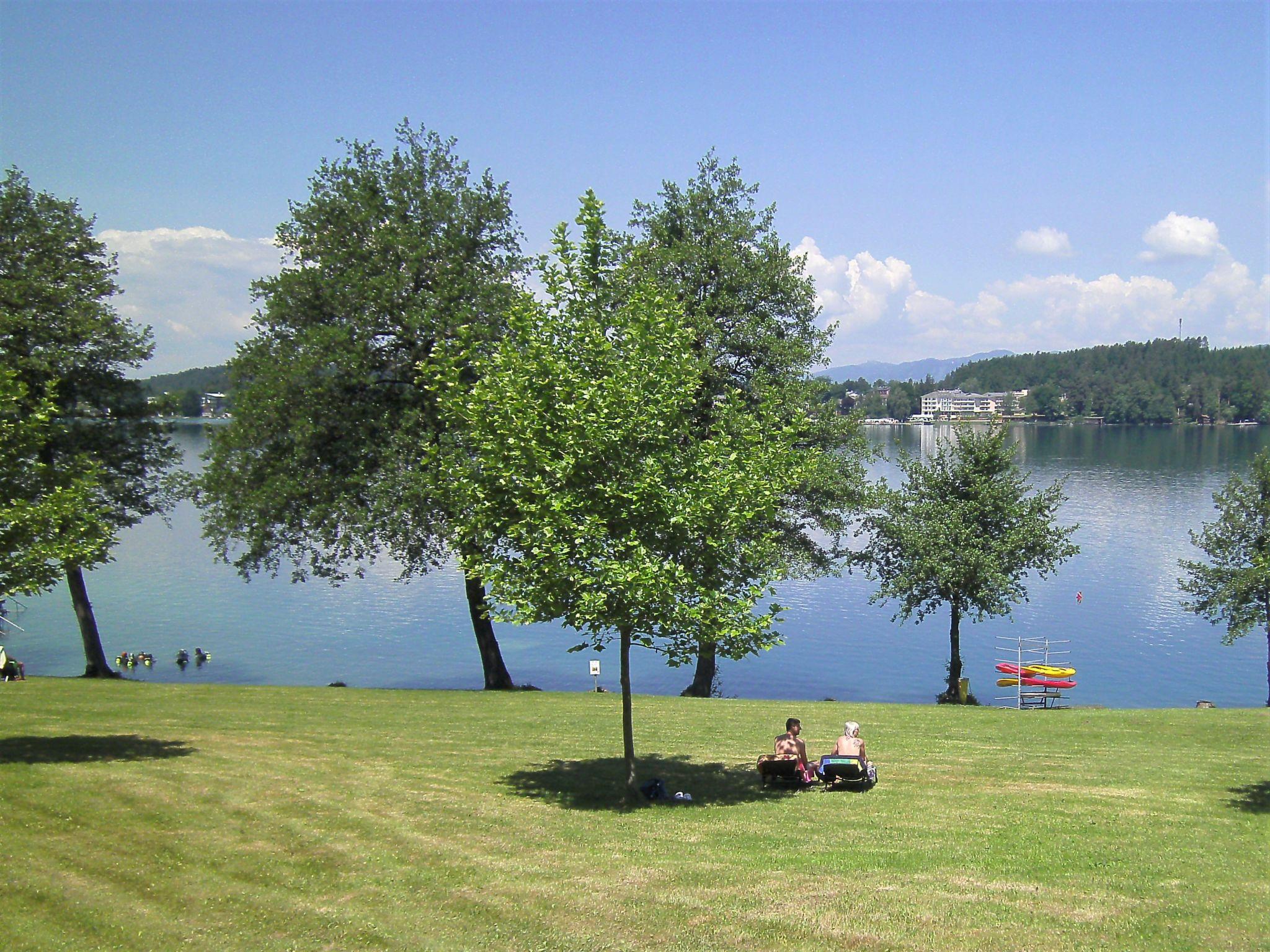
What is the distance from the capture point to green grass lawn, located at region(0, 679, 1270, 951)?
9.84 metres

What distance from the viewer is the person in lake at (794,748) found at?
16.6 meters

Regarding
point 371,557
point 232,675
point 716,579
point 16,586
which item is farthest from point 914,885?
point 232,675

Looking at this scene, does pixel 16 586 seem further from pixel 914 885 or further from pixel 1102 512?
pixel 1102 512

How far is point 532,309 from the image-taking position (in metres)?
15.5

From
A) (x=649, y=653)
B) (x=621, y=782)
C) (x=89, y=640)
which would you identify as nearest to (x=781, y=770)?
(x=621, y=782)

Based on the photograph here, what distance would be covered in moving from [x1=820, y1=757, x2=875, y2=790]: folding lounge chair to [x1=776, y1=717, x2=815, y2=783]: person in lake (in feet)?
1.04

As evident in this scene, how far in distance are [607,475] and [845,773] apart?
20.7 feet

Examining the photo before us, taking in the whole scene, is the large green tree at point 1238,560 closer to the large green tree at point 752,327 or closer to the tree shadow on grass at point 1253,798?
the large green tree at point 752,327

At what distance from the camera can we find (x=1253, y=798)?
15516mm

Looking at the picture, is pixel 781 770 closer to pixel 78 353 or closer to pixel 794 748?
pixel 794 748

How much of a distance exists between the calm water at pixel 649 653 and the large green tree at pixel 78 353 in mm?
9638

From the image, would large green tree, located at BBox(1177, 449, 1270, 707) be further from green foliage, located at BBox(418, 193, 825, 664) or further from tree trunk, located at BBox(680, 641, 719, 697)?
green foliage, located at BBox(418, 193, 825, 664)

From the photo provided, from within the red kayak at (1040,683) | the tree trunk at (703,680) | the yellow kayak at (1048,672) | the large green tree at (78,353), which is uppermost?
the large green tree at (78,353)

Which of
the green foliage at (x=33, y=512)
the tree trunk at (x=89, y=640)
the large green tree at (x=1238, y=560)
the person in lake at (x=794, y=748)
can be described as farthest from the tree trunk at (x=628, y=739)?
the large green tree at (x=1238, y=560)
